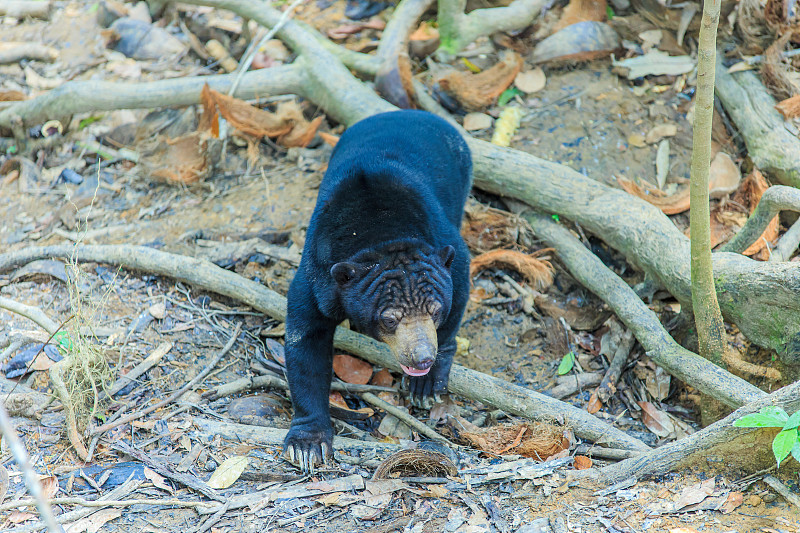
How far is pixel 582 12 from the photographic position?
274 inches


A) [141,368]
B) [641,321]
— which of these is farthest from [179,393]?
[641,321]

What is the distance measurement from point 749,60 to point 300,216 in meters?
4.34

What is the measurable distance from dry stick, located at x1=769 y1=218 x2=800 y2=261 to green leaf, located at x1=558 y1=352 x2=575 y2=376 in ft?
4.88

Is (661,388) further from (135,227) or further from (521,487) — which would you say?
(135,227)

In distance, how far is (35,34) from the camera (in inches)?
343

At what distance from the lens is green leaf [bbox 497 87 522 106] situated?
655 centimetres

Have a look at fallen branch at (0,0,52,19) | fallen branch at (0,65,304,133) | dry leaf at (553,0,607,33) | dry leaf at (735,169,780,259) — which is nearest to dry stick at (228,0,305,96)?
fallen branch at (0,65,304,133)

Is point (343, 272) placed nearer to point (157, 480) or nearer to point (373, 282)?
point (373, 282)

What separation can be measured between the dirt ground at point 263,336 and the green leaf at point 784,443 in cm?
37

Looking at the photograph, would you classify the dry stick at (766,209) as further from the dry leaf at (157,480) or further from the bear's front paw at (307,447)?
the dry leaf at (157,480)

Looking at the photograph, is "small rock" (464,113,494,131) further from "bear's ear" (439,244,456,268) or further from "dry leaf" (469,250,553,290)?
"bear's ear" (439,244,456,268)

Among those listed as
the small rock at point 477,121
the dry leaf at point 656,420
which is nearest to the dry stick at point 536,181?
the small rock at point 477,121

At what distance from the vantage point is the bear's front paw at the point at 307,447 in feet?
12.3

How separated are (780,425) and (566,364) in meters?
1.94
